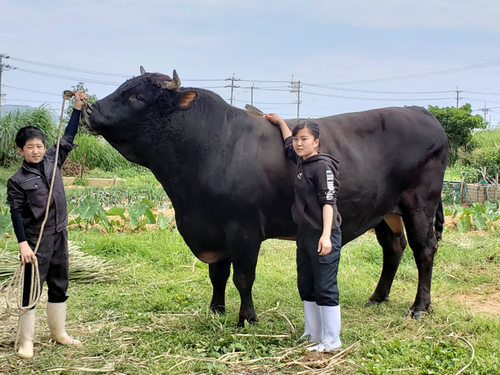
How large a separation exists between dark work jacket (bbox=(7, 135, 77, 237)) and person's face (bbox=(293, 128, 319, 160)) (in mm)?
1708

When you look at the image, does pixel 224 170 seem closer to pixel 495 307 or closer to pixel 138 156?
pixel 138 156

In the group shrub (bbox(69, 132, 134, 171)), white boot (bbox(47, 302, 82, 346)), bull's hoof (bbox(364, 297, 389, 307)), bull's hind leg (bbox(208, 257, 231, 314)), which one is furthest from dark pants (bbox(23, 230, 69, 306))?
shrub (bbox(69, 132, 134, 171))

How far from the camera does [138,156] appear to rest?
13.9 ft

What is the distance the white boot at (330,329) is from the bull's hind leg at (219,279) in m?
1.08

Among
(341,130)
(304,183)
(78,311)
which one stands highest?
(341,130)

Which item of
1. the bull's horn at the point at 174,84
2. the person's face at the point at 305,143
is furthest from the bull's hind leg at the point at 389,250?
the bull's horn at the point at 174,84

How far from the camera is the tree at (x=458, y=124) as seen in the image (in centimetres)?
2138

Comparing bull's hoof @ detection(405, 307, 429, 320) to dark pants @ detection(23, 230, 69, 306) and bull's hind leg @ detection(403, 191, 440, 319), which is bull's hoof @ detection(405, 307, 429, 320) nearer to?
bull's hind leg @ detection(403, 191, 440, 319)

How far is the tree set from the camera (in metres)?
21.4

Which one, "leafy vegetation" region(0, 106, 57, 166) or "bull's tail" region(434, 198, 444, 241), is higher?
"leafy vegetation" region(0, 106, 57, 166)

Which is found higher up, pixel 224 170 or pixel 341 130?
pixel 341 130

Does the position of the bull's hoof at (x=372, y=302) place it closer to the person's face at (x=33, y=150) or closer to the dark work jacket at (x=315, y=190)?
the dark work jacket at (x=315, y=190)

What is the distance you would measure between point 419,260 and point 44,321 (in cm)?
334

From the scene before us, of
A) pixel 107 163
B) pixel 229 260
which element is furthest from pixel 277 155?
pixel 107 163
